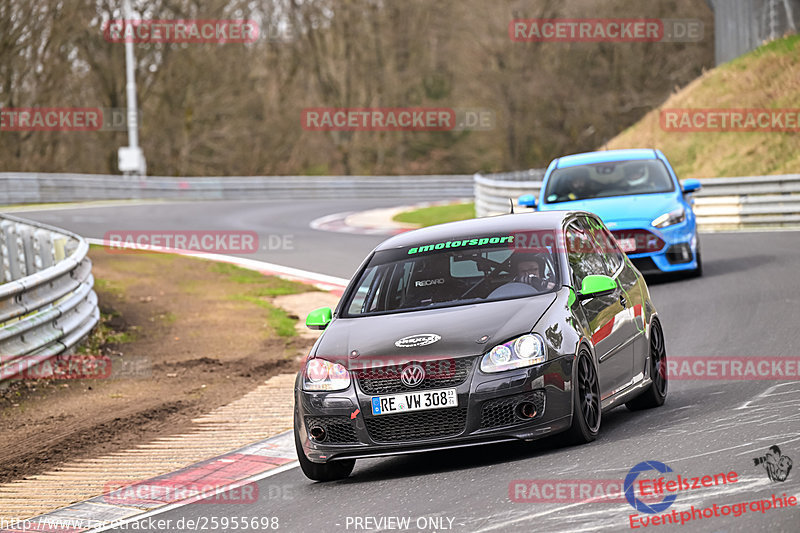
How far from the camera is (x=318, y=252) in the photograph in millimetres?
23406

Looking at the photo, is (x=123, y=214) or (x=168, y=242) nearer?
(x=168, y=242)

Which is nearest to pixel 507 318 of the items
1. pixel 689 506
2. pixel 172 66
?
pixel 689 506

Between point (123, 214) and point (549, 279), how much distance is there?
27327mm

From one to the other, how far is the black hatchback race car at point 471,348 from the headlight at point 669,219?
23.0 feet

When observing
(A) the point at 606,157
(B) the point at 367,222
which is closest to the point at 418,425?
(A) the point at 606,157

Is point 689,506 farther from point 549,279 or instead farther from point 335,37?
point 335,37

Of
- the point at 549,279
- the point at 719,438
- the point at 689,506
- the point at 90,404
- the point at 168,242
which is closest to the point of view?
the point at 689,506

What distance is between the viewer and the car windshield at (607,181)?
16.6 meters

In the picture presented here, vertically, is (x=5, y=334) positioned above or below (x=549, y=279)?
below

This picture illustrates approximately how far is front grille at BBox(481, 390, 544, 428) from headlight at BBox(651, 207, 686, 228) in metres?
8.95

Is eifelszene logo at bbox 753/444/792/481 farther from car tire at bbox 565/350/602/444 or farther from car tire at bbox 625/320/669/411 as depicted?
car tire at bbox 625/320/669/411

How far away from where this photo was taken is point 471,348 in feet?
23.5

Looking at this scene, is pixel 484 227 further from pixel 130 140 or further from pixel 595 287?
pixel 130 140

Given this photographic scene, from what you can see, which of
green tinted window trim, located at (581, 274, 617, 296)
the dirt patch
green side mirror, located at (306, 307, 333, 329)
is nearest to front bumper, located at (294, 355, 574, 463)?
green tinted window trim, located at (581, 274, 617, 296)
